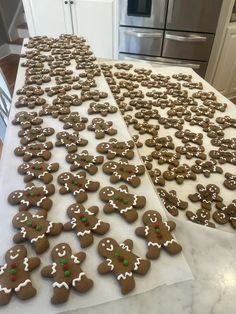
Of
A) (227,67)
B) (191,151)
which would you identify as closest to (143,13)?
(227,67)

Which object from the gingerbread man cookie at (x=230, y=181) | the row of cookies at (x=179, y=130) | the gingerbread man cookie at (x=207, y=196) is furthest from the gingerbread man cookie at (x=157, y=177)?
the gingerbread man cookie at (x=230, y=181)

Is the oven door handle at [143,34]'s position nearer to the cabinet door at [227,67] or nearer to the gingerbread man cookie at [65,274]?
the cabinet door at [227,67]

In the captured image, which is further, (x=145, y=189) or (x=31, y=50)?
(x=31, y=50)

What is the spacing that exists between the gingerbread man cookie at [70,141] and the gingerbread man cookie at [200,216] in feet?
1.30

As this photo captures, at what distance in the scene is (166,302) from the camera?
0.45m

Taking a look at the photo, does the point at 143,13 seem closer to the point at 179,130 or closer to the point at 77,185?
the point at 179,130

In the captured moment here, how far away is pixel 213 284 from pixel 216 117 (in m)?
0.88

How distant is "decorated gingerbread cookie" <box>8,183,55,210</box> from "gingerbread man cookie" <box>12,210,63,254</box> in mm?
21

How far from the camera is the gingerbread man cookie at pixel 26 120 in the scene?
2.88ft

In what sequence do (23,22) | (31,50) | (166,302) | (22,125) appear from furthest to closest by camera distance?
(23,22) < (31,50) < (22,125) < (166,302)

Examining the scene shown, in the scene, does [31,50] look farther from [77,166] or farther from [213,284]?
[213,284]

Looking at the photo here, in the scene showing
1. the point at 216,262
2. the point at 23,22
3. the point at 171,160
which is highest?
the point at 216,262

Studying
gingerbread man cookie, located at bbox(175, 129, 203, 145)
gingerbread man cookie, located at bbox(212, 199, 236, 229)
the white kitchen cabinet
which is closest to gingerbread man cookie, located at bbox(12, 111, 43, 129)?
gingerbread man cookie, located at bbox(175, 129, 203, 145)

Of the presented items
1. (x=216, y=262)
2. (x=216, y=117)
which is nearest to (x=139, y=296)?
(x=216, y=262)
